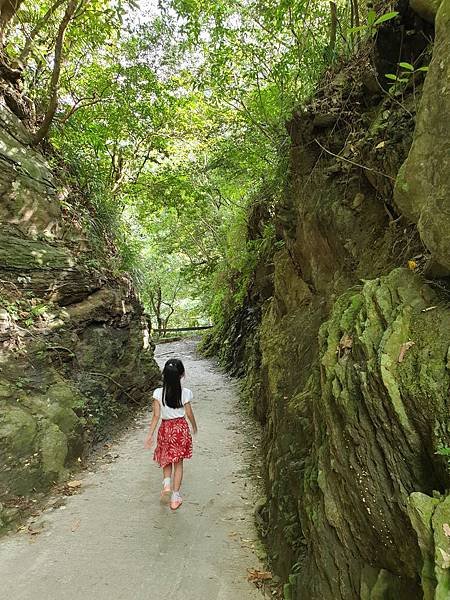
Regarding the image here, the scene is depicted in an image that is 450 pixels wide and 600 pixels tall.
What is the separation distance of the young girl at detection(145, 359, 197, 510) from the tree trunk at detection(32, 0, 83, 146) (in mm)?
6374

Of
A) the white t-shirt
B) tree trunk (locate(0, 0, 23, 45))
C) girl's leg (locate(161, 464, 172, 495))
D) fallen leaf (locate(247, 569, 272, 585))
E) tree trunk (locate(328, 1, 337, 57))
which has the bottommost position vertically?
fallen leaf (locate(247, 569, 272, 585))

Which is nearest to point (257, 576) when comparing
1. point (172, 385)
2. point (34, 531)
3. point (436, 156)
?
point (172, 385)

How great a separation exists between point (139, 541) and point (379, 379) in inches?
121

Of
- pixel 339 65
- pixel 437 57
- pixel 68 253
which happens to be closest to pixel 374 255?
pixel 437 57

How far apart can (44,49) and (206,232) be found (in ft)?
39.4

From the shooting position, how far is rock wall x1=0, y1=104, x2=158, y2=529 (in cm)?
517

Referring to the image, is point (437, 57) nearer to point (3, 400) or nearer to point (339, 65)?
point (339, 65)

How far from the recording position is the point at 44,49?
31.0 feet

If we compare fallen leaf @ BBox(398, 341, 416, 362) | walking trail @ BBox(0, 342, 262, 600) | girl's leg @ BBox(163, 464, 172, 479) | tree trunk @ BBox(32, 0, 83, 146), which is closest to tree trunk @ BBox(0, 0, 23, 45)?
tree trunk @ BBox(32, 0, 83, 146)

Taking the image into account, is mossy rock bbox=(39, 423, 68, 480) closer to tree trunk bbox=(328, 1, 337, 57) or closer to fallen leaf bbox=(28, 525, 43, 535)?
fallen leaf bbox=(28, 525, 43, 535)

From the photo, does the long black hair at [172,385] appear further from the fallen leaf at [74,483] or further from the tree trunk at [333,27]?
the tree trunk at [333,27]

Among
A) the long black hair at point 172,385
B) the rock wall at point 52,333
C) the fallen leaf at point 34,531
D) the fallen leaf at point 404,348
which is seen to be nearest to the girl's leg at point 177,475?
the long black hair at point 172,385

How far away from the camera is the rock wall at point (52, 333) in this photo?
5172 mm

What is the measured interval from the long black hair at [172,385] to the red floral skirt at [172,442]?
0.73ft
